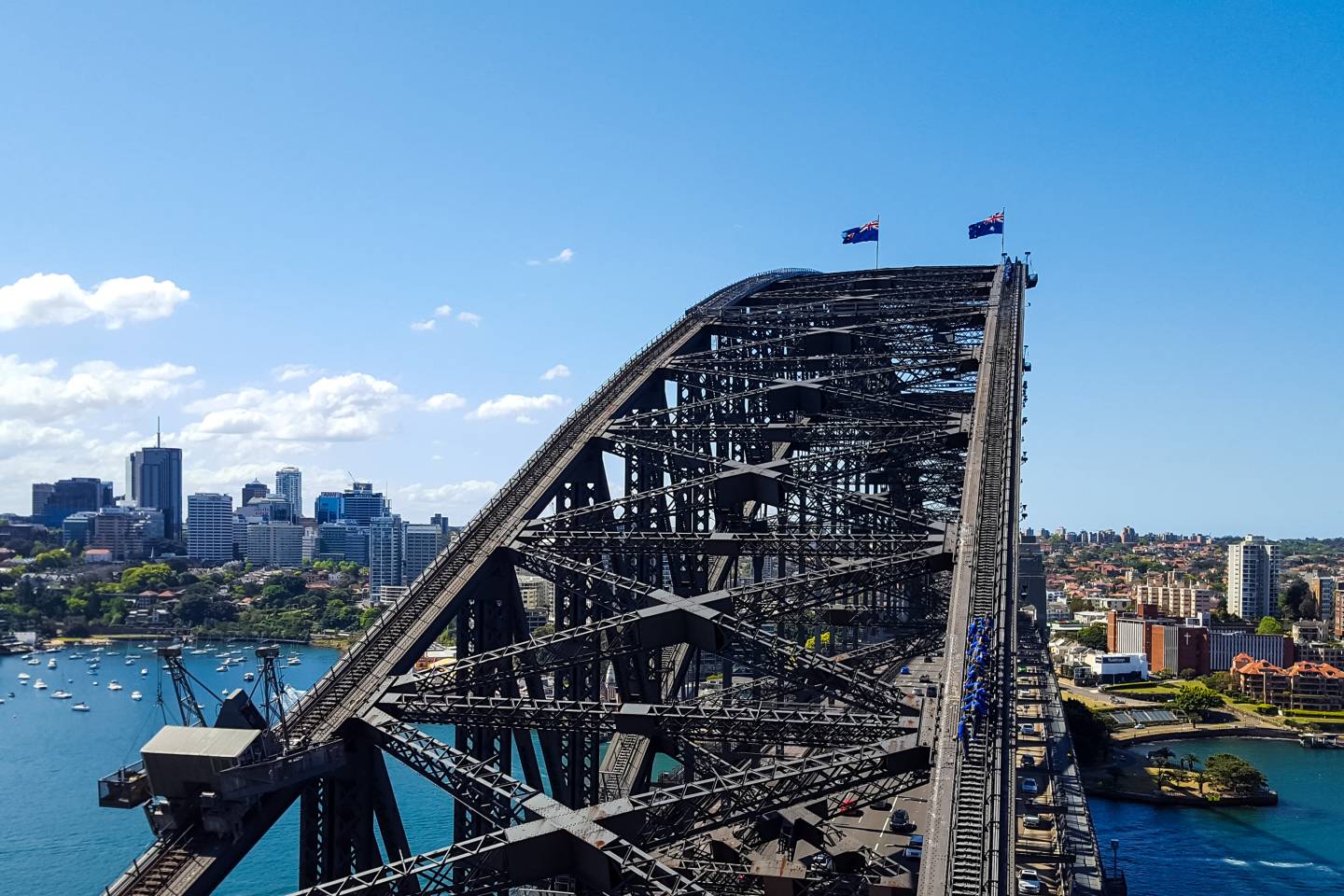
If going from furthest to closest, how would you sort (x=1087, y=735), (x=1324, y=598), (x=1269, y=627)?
(x=1324, y=598) → (x=1269, y=627) → (x=1087, y=735)

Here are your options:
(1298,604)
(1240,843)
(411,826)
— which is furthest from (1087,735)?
(1298,604)

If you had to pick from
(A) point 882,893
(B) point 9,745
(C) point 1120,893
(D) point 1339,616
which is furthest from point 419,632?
(D) point 1339,616

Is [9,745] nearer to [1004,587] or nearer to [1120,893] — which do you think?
[1120,893]

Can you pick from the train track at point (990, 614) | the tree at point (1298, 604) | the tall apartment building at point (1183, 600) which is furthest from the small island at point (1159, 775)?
the tree at point (1298, 604)

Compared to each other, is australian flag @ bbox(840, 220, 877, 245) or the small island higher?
australian flag @ bbox(840, 220, 877, 245)

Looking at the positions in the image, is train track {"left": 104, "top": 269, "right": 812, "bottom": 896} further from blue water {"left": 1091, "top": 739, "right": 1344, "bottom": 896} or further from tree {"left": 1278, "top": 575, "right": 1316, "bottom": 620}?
tree {"left": 1278, "top": 575, "right": 1316, "bottom": 620}

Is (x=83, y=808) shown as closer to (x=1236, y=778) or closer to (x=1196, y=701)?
(x=1236, y=778)

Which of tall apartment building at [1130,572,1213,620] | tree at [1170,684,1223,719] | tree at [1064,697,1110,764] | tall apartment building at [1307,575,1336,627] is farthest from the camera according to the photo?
tall apartment building at [1307,575,1336,627]

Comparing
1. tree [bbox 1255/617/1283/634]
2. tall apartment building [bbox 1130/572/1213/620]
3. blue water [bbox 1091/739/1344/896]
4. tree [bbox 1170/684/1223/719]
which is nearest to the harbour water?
blue water [bbox 1091/739/1344/896]
